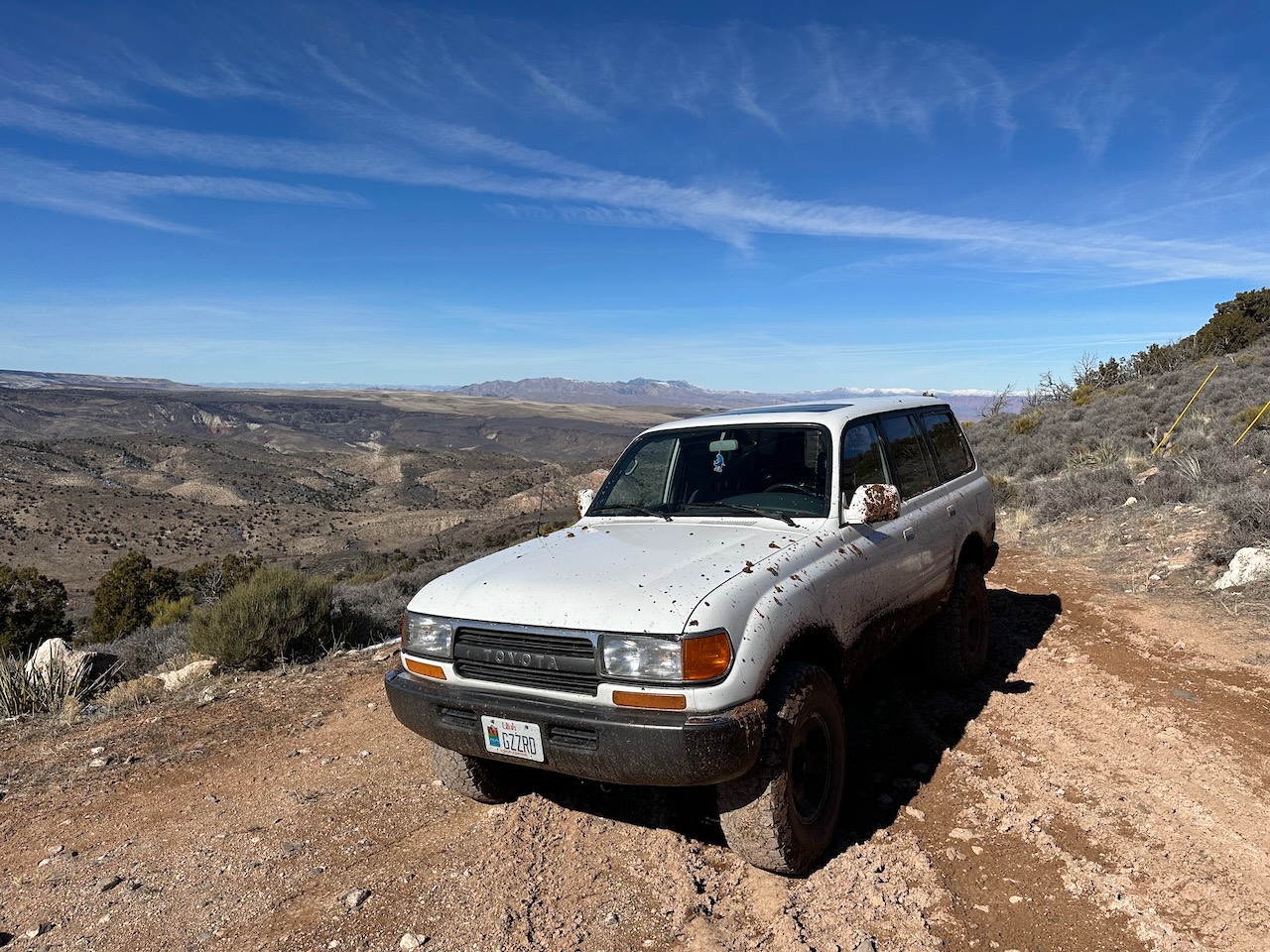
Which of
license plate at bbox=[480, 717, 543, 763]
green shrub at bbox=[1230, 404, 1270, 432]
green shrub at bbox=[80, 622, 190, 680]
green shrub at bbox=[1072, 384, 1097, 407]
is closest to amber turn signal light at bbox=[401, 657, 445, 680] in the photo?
license plate at bbox=[480, 717, 543, 763]

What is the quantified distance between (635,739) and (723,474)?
182cm

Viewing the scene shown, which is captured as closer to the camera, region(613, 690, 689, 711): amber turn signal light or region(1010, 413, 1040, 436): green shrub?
region(613, 690, 689, 711): amber turn signal light

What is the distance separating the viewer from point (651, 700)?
2654 millimetres

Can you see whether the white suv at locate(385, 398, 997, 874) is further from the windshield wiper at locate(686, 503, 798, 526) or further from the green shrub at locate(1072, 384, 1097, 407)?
the green shrub at locate(1072, 384, 1097, 407)

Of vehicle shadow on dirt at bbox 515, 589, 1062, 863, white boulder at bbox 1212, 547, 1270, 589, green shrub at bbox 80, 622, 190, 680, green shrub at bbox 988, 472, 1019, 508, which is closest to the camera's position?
vehicle shadow on dirt at bbox 515, 589, 1062, 863

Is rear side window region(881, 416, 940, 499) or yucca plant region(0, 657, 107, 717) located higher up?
rear side window region(881, 416, 940, 499)

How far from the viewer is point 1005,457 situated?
1614 centimetres

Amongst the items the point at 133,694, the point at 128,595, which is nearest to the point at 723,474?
the point at 133,694

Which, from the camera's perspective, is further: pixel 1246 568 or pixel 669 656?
pixel 1246 568

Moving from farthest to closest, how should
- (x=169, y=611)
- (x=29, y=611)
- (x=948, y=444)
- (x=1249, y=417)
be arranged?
1. (x=29, y=611)
2. (x=169, y=611)
3. (x=1249, y=417)
4. (x=948, y=444)

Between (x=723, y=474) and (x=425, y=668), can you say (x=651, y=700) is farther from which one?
(x=723, y=474)

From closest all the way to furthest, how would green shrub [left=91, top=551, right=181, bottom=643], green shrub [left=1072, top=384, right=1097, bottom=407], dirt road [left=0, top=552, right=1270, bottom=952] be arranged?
dirt road [left=0, top=552, right=1270, bottom=952] < green shrub [left=91, top=551, right=181, bottom=643] < green shrub [left=1072, top=384, right=1097, bottom=407]

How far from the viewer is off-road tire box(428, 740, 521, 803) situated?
137 inches

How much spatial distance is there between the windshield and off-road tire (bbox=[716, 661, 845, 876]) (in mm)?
1006
